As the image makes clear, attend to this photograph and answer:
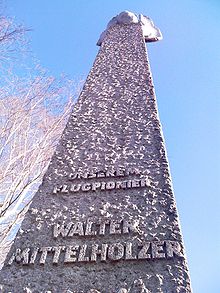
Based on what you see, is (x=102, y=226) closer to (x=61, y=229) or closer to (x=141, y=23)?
(x=61, y=229)

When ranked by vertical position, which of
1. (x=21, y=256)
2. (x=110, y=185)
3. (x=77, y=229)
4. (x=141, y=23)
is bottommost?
(x=21, y=256)

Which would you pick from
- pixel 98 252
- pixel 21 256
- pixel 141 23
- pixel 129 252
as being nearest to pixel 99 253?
pixel 98 252

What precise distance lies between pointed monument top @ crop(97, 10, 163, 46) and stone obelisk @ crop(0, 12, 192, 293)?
2.35 m

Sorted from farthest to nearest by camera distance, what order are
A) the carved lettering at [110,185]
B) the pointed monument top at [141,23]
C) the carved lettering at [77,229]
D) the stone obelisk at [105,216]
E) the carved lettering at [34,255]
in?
the pointed monument top at [141,23]
the carved lettering at [110,185]
the carved lettering at [77,229]
the carved lettering at [34,255]
the stone obelisk at [105,216]

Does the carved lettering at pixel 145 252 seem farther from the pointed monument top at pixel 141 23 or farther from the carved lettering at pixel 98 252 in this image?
the pointed monument top at pixel 141 23

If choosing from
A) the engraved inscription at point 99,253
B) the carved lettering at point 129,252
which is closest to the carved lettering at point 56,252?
the engraved inscription at point 99,253

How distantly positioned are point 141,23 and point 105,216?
3.69 metres

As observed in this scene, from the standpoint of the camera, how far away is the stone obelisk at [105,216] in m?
1.27

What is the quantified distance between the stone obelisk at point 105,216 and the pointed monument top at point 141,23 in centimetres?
235

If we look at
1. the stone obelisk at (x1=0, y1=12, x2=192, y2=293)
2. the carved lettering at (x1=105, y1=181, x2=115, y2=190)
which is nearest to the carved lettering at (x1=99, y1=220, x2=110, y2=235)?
the stone obelisk at (x1=0, y1=12, x2=192, y2=293)

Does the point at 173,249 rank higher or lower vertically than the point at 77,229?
lower

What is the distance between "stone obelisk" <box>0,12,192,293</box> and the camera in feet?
4.17

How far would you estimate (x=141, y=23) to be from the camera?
457cm

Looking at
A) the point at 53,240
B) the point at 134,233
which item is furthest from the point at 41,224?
the point at 134,233
